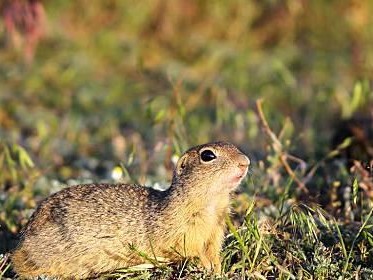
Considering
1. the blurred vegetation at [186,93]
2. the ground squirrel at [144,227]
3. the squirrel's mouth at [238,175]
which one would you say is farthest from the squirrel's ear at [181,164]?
the blurred vegetation at [186,93]

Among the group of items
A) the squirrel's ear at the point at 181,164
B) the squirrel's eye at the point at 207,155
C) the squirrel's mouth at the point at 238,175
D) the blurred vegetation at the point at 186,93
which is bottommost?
the blurred vegetation at the point at 186,93

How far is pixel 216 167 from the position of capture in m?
4.31

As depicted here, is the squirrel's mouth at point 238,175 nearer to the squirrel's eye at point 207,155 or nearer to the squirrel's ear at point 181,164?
the squirrel's eye at point 207,155

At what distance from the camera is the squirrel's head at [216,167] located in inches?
168

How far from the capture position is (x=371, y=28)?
35.2 feet

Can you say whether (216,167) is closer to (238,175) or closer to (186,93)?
(238,175)

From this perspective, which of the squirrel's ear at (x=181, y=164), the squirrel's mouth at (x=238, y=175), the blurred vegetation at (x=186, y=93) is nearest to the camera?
the squirrel's mouth at (x=238, y=175)

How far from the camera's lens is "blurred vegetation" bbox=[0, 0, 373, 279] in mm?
5963

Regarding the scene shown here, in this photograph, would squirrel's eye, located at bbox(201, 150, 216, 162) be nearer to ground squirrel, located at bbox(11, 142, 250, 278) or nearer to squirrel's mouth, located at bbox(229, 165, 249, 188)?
ground squirrel, located at bbox(11, 142, 250, 278)

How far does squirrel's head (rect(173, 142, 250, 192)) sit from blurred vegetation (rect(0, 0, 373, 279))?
0.65 meters

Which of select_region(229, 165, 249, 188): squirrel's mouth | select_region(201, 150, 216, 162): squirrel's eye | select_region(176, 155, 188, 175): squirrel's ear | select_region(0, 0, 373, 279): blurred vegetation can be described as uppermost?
select_region(201, 150, 216, 162): squirrel's eye

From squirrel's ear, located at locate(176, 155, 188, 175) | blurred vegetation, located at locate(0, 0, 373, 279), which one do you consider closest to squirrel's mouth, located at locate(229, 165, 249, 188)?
squirrel's ear, located at locate(176, 155, 188, 175)

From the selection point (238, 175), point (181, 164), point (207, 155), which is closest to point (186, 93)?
point (181, 164)

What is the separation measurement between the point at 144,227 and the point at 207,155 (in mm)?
494
